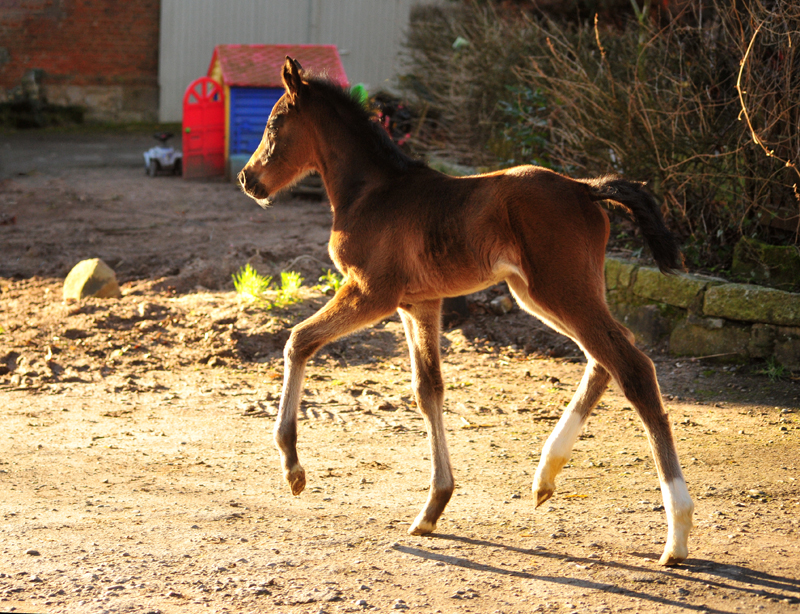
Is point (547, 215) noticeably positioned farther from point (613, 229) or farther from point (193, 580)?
point (613, 229)

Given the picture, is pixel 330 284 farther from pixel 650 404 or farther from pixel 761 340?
pixel 650 404

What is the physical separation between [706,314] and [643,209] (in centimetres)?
313

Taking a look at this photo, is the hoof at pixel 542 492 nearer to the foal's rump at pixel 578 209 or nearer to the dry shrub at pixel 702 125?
the foal's rump at pixel 578 209

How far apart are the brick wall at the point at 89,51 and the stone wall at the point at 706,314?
609 inches

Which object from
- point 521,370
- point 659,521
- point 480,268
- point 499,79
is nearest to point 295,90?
point 480,268

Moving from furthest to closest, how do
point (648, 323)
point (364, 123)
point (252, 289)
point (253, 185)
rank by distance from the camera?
point (252, 289)
point (648, 323)
point (253, 185)
point (364, 123)

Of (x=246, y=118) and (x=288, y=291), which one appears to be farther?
(x=246, y=118)

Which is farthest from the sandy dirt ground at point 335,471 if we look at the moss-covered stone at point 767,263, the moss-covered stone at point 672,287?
the moss-covered stone at point 767,263

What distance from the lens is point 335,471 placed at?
4.66 meters

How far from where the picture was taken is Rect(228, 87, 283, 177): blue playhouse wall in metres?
14.0

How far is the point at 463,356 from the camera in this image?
272 inches

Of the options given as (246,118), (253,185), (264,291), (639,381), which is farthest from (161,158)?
(639,381)

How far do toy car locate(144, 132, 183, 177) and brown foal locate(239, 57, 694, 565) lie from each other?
35.9 feet

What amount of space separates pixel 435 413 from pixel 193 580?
1.33m
